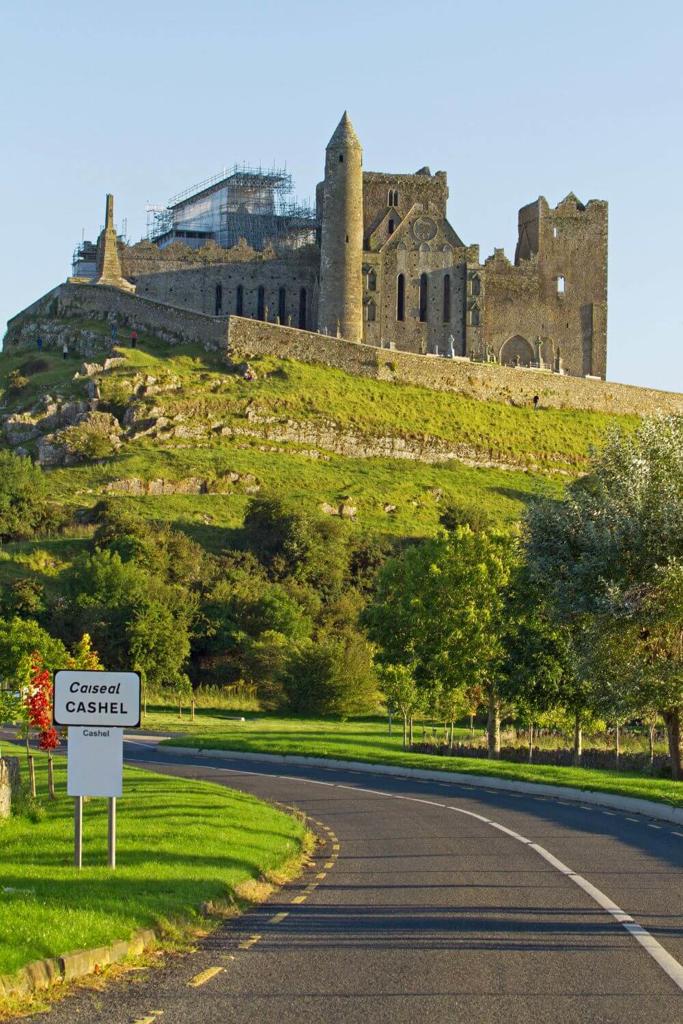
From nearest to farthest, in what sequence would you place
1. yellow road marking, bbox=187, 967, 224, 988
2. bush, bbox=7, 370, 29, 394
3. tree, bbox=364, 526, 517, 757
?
yellow road marking, bbox=187, 967, 224, 988 < tree, bbox=364, 526, 517, 757 < bush, bbox=7, 370, 29, 394

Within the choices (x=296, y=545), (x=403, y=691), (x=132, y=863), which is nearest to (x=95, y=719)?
(x=132, y=863)

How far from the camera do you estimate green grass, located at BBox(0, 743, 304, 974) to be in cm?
1386

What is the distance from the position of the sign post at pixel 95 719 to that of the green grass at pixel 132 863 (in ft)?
3.55

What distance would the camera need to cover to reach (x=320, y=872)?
20016 millimetres

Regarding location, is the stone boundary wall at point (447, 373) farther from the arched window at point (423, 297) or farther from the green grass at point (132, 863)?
the green grass at point (132, 863)

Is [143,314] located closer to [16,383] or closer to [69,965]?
[16,383]

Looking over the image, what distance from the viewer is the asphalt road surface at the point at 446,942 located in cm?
1138

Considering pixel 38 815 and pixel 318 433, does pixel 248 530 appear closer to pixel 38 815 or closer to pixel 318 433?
pixel 318 433

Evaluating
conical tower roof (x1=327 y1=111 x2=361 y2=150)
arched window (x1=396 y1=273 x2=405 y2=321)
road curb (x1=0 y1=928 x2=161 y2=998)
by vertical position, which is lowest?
road curb (x1=0 y1=928 x2=161 y2=998)

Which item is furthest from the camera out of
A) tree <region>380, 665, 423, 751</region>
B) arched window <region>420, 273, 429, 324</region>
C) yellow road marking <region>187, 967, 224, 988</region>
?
arched window <region>420, 273, 429, 324</region>

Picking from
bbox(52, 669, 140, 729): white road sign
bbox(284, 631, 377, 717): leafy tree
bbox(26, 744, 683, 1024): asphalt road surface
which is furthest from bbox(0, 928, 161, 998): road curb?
bbox(284, 631, 377, 717): leafy tree

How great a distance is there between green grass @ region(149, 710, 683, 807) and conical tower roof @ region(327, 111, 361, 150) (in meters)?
55.2

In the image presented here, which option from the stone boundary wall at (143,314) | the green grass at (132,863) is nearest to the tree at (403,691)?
the green grass at (132,863)

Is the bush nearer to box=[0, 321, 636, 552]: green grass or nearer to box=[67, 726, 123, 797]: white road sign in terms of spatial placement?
box=[0, 321, 636, 552]: green grass
